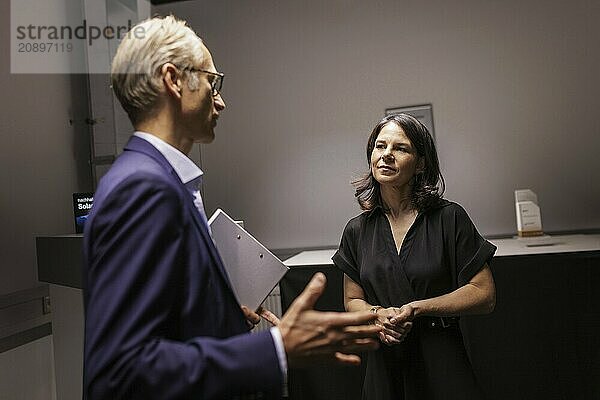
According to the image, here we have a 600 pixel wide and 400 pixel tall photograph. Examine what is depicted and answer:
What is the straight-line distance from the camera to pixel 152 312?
0.75m

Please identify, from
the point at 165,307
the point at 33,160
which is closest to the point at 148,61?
the point at 165,307

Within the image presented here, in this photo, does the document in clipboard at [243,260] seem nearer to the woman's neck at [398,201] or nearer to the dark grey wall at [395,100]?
the woman's neck at [398,201]

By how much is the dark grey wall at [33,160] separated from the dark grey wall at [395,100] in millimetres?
702

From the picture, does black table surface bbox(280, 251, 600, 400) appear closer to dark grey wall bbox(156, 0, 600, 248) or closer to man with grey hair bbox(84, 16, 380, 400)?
dark grey wall bbox(156, 0, 600, 248)

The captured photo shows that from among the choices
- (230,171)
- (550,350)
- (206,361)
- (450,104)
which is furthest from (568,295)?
(206,361)

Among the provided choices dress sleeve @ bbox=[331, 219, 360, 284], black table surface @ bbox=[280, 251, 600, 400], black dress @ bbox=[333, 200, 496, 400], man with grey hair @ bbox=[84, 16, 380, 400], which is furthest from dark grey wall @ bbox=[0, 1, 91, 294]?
black table surface @ bbox=[280, 251, 600, 400]

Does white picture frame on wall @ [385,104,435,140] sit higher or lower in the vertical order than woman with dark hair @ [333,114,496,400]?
higher

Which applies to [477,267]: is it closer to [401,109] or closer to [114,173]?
[114,173]

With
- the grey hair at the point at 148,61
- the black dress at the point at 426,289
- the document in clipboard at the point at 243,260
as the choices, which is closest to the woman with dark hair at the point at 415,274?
the black dress at the point at 426,289

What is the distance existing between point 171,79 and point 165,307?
1.16 ft

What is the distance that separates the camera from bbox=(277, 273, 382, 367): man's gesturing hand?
782 mm

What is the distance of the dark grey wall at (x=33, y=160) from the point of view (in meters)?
2.09

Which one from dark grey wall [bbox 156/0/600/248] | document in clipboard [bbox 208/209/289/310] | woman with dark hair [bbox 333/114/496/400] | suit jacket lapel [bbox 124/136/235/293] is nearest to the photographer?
suit jacket lapel [bbox 124/136/235/293]

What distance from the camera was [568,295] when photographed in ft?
7.20
